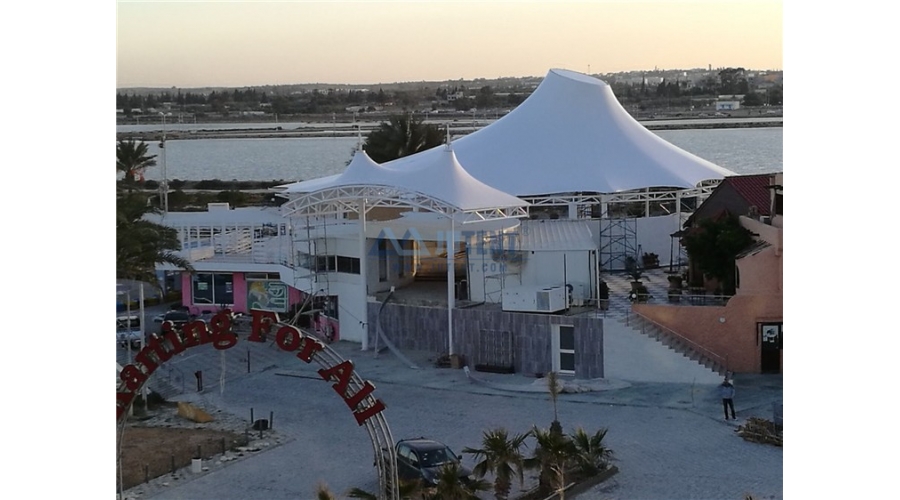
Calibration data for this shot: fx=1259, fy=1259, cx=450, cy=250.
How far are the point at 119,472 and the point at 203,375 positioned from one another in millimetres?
6883

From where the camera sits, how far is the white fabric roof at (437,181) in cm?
2152

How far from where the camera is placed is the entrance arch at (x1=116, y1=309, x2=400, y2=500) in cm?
1272

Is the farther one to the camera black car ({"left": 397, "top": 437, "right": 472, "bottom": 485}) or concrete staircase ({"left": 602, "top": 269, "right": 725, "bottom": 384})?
concrete staircase ({"left": 602, "top": 269, "right": 725, "bottom": 384})

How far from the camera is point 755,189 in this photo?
22.9 meters

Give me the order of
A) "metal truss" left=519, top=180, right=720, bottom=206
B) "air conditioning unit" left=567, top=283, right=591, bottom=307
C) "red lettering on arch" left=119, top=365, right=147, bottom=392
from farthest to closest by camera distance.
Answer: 1. "metal truss" left=519, top=180, right=720, bottom=206
2. "air conditioning unit" left=567, top=283, right=591, bottom=307
3. "red lettering on arch" left=119, top=365, right=147, bottom=392

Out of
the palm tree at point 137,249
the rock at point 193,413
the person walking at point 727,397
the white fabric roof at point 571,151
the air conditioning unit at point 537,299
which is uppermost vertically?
the white fabric roof at point 571,151

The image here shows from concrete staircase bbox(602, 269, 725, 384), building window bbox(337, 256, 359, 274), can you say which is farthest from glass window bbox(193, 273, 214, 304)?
concrete staircase bbox(602, 269, 725, 384)

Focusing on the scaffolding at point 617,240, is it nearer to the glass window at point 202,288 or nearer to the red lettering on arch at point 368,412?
the glass window at point 202,288

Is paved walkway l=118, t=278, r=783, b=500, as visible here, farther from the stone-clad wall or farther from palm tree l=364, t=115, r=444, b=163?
palm tree l=364, t=115, r=444, b=163

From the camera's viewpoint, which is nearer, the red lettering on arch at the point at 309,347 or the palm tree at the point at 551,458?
the red lettering on arch at the point at 309,347

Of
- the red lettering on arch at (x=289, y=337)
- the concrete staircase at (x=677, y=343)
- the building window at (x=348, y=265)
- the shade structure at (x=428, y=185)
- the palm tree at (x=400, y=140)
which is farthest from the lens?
the palm tree at (x=400, y=140)

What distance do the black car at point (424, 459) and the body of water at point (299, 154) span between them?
52594 millimetres

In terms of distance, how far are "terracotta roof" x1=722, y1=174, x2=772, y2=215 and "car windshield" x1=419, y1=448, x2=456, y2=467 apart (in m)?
9.58


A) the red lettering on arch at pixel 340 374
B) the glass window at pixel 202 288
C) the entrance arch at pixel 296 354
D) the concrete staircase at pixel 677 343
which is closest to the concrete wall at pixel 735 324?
the concrete staircase at pixel 677 343
